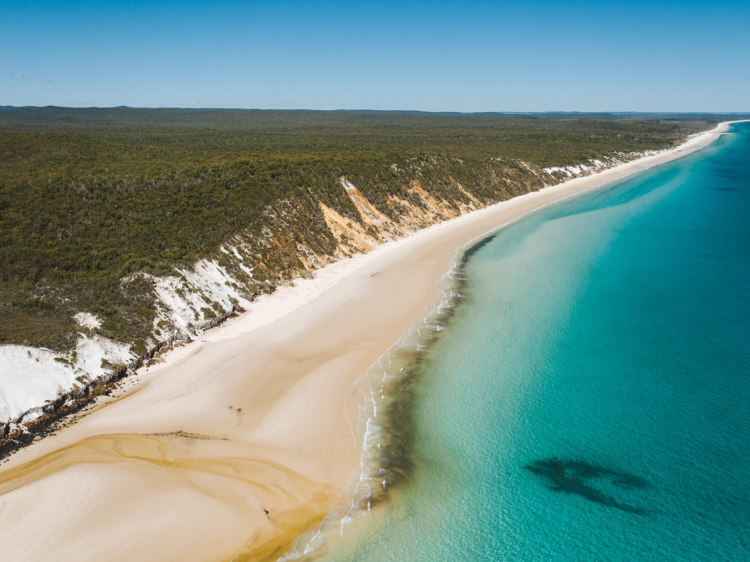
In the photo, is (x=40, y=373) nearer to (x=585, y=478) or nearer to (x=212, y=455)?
(x=212, y=455)

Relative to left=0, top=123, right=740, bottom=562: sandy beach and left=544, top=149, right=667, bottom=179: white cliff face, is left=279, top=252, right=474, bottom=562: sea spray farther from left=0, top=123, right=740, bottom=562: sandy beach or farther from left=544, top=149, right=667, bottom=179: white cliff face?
left=544, top=149, right=667, bottom=179: white cliff face

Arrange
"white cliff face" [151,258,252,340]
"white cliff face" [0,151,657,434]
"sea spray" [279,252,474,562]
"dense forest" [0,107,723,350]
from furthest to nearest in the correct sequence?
1. "white cliff face" [151,258,252,340]
2. "dense forest" [0,107,723,350]
3. "white cliff face" [0,151,657,434]
4. "sea spray" [279,252,474,562]

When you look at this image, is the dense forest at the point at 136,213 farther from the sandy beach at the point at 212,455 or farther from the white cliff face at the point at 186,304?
the sandy beach at the point at 212,455

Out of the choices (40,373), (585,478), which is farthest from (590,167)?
(40,373)

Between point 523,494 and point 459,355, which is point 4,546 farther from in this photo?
point 459,355

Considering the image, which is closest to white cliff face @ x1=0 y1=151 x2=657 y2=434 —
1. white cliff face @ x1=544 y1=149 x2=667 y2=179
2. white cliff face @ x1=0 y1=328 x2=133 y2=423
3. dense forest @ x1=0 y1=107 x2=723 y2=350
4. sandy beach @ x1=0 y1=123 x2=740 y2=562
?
white cliff face @ x1=0 y1=328 x2=133 y2=423

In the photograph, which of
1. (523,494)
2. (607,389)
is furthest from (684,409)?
(523,494)
